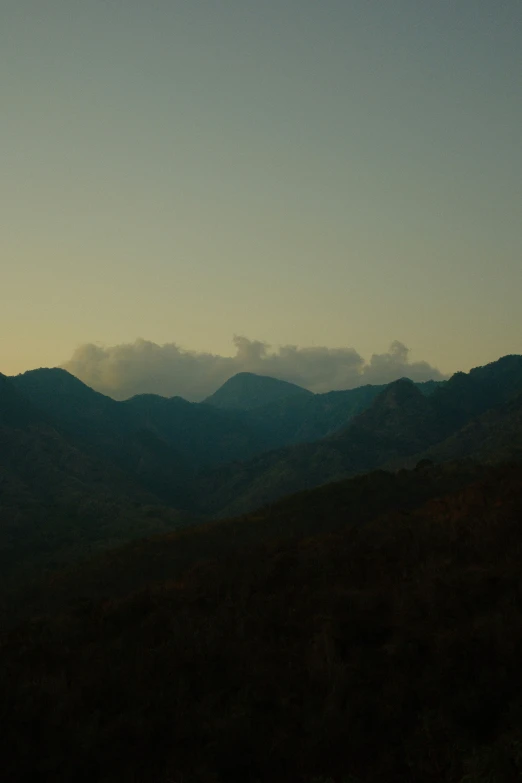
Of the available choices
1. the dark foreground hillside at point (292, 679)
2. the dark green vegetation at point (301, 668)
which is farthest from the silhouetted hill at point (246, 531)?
the dark foreground hillside at point (292, 679)

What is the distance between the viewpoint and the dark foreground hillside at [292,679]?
13.3m

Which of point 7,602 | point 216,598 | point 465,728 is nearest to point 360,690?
point 465,728

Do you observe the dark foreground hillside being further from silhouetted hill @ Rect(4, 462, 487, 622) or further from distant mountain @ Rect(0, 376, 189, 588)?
distant mountain @ Rect(0, 376, 189, 588)

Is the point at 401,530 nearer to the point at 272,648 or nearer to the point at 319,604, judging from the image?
the point at 319,604

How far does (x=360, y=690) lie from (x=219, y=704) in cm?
396

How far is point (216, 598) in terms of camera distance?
2720 cm

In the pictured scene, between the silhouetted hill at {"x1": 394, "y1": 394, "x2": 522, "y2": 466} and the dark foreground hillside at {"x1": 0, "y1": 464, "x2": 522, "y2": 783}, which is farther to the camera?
the silhouetted hill at {"x1": 394, "y1": 394, "x2": 522, "y2": 466}

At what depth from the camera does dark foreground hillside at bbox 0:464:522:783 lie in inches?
525

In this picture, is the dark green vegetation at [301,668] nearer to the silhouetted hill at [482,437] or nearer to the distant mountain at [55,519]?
the distant mountain at [55,519]

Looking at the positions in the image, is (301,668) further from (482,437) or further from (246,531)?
(482,437)

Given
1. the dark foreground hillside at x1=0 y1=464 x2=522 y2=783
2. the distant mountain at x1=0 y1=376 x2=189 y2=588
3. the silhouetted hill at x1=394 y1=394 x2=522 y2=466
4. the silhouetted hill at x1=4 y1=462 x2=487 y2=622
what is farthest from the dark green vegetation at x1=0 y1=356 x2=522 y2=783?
the silhouetted hill at x1=394 y1=394 x2=522 y2=466

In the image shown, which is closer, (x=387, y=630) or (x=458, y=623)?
(x=458, y=623)

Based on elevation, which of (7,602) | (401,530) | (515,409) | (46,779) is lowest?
(7,602)

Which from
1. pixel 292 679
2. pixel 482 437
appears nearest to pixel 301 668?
pixel 292 679
